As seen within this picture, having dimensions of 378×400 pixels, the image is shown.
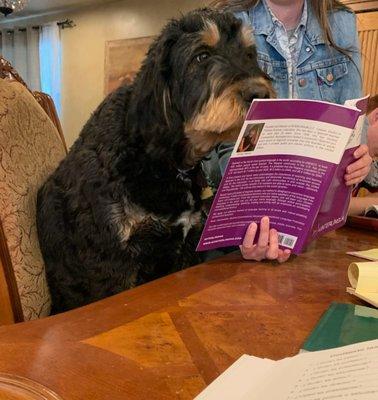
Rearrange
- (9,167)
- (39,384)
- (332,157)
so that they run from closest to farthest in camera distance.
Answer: (39,384)
(332,157)
(9,167)

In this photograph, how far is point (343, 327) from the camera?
0.76 metres

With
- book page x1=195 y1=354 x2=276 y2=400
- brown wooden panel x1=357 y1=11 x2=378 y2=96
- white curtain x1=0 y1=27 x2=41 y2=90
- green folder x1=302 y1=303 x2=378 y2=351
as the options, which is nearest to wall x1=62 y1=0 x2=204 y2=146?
white curtain x1=0 y1=27 x2=41 y2=90

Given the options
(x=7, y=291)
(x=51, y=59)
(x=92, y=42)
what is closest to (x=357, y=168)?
(x=7, y=291)

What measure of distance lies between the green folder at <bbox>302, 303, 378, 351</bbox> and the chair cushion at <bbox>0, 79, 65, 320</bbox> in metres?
0.72

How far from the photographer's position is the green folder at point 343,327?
712 mm

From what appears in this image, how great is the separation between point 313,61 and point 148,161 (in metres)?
0.65

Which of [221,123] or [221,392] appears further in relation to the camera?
[221,123]

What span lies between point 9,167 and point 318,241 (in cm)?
81

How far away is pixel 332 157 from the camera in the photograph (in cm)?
102

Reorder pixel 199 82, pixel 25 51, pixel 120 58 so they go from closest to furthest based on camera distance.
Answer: pixel 199 82, pixel 120 58, pixel 25 51

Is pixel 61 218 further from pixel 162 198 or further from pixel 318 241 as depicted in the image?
pixel 318 241

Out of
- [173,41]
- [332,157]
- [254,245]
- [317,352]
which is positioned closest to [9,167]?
[173,41]

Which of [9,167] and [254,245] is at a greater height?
[9,167]

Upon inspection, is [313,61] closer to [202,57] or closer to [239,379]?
[202,57]
